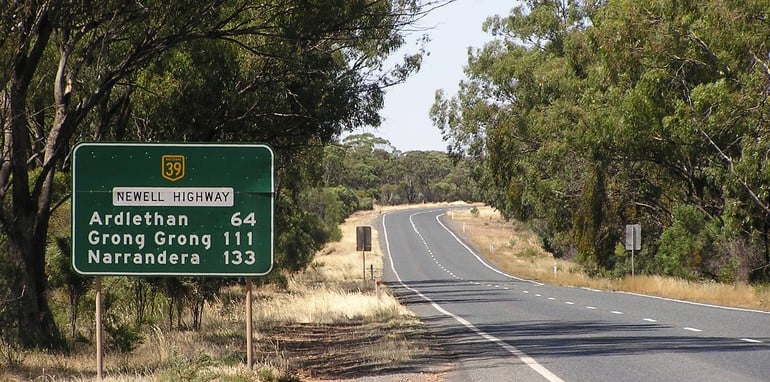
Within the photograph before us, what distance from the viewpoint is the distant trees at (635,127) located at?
31703mm

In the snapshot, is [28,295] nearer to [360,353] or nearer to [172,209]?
[360,353]

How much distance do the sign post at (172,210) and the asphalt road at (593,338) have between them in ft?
10.4

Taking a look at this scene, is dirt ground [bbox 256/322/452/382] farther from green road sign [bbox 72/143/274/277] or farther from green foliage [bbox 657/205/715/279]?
green foliage [bbox 657/205/715/279]

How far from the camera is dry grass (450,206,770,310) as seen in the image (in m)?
30.3

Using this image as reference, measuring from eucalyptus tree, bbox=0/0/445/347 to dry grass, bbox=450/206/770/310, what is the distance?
1113 centimetres

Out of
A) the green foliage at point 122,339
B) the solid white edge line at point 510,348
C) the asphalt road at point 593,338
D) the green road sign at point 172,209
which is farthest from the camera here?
the green foliage at point 122,339

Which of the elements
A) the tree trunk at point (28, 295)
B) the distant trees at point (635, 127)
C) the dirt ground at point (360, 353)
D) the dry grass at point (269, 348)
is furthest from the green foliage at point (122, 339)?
the distant trees at point (635, 127)

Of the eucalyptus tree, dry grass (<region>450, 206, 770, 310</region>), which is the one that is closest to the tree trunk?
the eucalyptus tree

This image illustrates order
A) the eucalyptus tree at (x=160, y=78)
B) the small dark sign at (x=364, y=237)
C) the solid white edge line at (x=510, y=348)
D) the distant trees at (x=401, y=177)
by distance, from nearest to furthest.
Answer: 1. the solid white edge line at (x=510, y=348)
2. the eucalyptus tree at (x=160, y=78)
3. the small dark sign at (x=364, y=237)
4. the distant trees at (x=401, y=177)

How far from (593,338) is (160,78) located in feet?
33.6

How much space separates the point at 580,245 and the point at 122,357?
115 feet

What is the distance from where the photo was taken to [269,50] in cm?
2256

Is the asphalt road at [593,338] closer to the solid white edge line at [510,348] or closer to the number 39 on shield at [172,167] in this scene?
the solid white edge line at [510,348]

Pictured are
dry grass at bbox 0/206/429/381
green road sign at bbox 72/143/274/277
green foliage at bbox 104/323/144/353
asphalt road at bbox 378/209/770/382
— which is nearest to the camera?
green road sign at bbox 72/143/274/277
